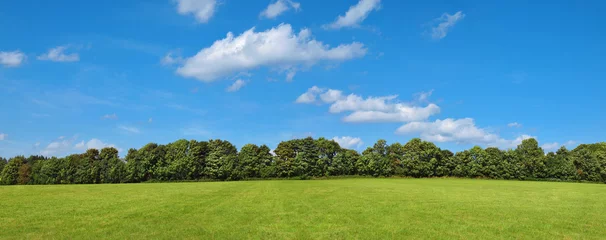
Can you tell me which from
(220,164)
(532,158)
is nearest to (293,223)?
(220,164)

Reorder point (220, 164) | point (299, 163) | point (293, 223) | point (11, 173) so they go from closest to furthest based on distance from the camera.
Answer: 1. point (293, 223)
2. point (220, 164)
3. point (11, 173)
4. point (299, 163)

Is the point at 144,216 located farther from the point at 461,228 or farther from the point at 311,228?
the point at 461,228

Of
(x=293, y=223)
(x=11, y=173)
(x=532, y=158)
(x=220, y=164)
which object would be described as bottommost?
(x=293, y=223)

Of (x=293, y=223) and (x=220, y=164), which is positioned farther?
(x=220, y=164)

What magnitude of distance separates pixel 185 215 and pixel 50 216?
7.00m

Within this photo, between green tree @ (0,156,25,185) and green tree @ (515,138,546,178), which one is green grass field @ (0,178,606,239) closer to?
green tree @ (515,138,546,178)

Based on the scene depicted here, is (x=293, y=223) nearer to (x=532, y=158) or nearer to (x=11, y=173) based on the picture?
(x=532, y=158)

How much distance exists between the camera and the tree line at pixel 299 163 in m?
102

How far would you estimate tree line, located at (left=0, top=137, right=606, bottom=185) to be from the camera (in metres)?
102

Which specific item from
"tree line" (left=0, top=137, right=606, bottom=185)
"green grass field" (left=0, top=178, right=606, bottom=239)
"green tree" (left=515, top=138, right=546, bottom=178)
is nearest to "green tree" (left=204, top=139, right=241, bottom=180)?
"tree line" (left=0, top=137, right=606, bottom=185)

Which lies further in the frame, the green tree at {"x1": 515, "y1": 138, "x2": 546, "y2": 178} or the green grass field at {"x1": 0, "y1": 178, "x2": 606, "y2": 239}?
the green tree at {"x1": 515, "y1": 138, "x2": 546, "y2": 178}

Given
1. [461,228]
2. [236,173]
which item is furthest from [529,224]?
[236,173]

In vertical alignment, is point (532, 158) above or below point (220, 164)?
above

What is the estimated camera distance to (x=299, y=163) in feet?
358
